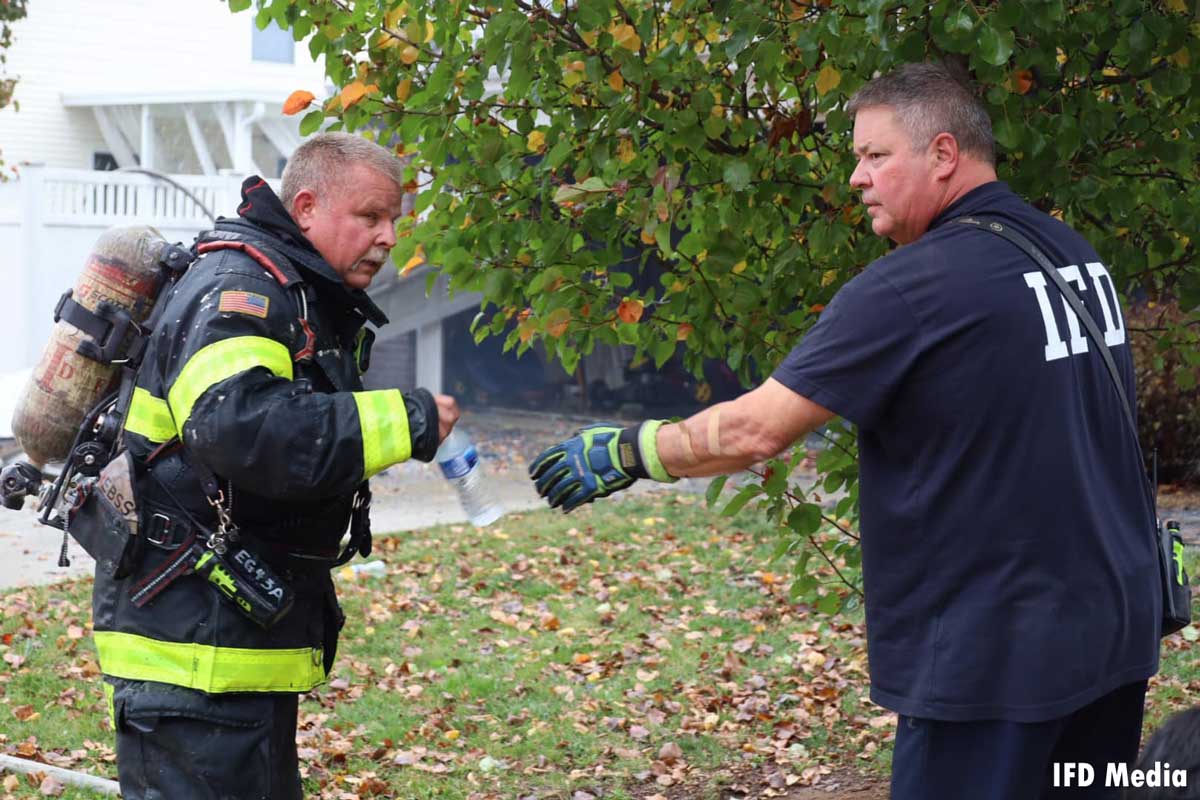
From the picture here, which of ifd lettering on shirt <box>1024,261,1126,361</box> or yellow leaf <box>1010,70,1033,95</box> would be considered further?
yellow leaf <box>1010,70,1033,95</box>

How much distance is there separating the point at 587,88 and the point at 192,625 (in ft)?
6.99

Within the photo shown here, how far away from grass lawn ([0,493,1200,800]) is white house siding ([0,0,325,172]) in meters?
14.6

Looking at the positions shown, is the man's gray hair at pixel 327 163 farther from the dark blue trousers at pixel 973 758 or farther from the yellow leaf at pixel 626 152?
the dark blue trousers at pixel 973 758

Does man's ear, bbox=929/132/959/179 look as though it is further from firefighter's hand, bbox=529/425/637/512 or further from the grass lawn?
the grass lawn

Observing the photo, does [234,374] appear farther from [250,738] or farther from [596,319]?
[596,319]

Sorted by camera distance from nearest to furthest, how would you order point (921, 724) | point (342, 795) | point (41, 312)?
point (921, 724), point (342, 795), point (41, 312)

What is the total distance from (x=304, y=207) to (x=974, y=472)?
1678 mm

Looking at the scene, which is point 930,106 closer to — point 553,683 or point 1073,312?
point 1073,312

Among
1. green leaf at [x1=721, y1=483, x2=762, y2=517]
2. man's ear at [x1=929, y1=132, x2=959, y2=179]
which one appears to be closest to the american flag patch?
man's ear at [x1=929, y1=132, x2=959, y2=179]

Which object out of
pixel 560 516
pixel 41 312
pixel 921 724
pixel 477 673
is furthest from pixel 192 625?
pixel 41 312

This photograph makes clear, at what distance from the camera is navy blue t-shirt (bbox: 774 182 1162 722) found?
2703mm

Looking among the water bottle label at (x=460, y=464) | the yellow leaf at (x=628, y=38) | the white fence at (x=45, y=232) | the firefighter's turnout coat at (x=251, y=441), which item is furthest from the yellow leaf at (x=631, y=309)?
the white fence at (x=45, y=232)

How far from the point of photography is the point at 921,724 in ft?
9.29

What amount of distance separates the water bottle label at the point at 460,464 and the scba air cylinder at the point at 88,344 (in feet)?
2.79
